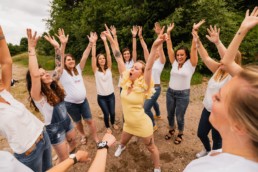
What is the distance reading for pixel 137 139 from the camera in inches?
186

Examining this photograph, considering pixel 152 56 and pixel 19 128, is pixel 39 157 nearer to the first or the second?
pixel 19 128

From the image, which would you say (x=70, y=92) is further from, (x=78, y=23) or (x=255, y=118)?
(x=78, y=23)

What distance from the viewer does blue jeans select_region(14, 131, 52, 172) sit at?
2252mm

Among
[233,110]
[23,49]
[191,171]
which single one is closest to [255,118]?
[233,110]

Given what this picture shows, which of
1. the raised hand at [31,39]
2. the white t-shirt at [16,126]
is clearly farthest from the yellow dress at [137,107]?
the raised hand at [31,39]

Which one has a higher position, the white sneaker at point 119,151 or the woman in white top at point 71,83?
the woman in white top at point 71,83

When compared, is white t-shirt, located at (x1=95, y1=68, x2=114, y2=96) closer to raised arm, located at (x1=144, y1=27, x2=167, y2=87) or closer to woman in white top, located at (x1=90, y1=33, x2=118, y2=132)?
woman in white top, located at (x1=90, y1=33, x2=118, y2=132)

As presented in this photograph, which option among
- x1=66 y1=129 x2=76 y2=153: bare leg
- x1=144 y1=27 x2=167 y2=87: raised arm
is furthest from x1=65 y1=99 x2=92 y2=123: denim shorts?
x1=144 y1=27 x2=167 y2=87: raised arm

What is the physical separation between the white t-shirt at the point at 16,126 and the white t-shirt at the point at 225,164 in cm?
200

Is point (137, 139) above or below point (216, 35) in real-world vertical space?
below

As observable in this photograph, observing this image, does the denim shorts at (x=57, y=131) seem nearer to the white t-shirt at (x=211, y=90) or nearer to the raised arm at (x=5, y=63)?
the raised arm at (x=5, y=63)

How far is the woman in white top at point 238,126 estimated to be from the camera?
2.81 ft

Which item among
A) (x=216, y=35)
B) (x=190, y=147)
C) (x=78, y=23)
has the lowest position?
(x=190, y=147)

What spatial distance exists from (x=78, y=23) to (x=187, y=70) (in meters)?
14.6
